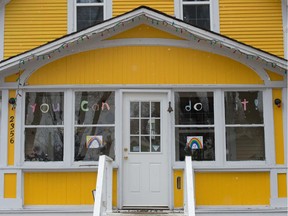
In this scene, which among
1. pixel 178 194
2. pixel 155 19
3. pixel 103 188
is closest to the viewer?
pixel 103 188

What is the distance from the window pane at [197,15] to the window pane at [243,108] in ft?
6.16

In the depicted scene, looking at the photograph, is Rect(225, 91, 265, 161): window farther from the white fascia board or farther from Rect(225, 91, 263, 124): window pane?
the white fascia board

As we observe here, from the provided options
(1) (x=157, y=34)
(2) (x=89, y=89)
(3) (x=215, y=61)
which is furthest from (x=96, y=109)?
(3) (x=215, y=61)

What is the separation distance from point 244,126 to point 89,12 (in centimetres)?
432

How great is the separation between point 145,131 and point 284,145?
9.47ft

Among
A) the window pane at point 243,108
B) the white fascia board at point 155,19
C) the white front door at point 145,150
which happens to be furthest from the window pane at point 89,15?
the window pane at point 243,108

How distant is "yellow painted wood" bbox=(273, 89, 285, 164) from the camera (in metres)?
10.6

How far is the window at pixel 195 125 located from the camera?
10633mm

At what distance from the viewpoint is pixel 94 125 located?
1068 centimetres

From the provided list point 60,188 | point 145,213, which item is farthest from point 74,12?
point 145,213

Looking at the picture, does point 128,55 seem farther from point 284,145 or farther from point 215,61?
point 284,145

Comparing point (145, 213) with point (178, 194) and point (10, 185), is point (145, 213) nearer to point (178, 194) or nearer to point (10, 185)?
point (178, 194)

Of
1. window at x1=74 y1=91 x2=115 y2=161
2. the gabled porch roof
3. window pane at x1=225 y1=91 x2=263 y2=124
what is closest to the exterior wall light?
window pane at x1=225 y1=91 x2=263 y2=124

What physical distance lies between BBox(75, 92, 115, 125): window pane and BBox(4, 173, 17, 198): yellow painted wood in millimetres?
1739
